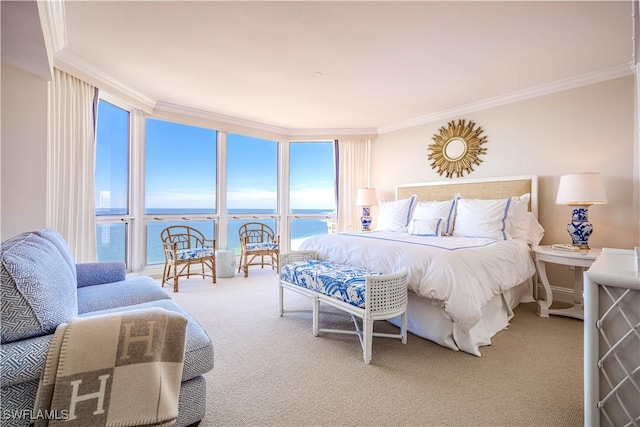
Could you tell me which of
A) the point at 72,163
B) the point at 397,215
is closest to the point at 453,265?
the point at 397,215

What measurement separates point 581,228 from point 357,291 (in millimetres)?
2473

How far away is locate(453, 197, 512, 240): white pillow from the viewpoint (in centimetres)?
321

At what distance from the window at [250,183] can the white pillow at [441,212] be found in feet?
9.40

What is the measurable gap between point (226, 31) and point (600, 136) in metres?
3.90

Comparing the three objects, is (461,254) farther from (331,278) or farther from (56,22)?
(56,22)

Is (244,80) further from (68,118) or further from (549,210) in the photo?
(549,210)

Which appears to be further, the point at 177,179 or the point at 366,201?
the point at 177,179

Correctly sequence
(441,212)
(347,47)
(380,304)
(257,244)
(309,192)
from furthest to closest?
(309,192) → (257,244) → (441,212) → (347,47) → (380,304)

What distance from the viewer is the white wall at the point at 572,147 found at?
3.02 metres

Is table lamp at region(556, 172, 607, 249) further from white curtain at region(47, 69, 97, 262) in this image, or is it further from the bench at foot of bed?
white curtain at region(47, 69, 97, 262)

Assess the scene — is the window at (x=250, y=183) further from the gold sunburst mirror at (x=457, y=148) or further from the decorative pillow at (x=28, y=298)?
the decorative pillow at (x=28, y=298)

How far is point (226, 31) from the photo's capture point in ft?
8.07

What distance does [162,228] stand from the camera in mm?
4746

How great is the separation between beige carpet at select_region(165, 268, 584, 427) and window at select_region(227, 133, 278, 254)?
9.22ft
